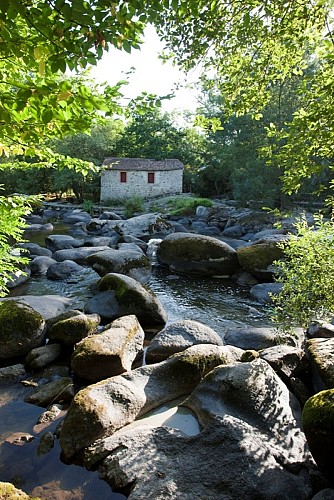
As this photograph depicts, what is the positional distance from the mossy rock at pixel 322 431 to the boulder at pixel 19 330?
484 cm

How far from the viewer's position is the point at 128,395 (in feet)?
15.0

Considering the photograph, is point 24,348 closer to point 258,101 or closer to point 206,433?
point 206,433

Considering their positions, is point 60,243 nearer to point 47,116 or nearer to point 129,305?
point 129,305

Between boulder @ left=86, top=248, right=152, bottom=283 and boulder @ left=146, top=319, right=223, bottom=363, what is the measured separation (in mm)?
4726

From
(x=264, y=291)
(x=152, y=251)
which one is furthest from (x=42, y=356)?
(x=152, y=251)

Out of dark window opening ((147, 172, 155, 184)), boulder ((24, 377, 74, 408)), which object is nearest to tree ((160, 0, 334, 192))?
boulder ((24, 377, 74, 408))

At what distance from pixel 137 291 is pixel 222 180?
2803cm

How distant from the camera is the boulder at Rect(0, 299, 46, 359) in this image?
629 centimetres

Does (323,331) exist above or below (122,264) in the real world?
below

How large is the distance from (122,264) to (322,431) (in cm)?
851

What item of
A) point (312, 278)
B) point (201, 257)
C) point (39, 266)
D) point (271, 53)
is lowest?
point (39, 266)

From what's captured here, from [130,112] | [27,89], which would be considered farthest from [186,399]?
[27,89]

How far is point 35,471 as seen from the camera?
12.8 ft

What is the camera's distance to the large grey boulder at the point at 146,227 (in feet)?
65.0
